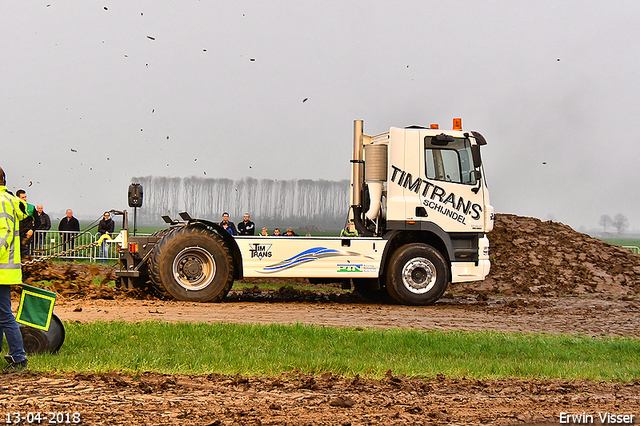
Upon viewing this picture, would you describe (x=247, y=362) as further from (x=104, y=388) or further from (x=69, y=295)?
(x=69, y=295)

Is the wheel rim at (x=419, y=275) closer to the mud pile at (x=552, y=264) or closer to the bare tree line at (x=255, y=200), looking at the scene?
the bare tree line at (x=255, y=200)

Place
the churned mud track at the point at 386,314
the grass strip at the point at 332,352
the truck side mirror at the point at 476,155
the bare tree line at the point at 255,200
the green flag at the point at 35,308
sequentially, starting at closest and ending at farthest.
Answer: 1. the green flag at the point at 35,308
2. the grass strip at the point at 332,352
3. the churned mud track at the point at 386,314
4. the truck side mirror at the point at 476,155
5. the bare tree line at the point at 255,200

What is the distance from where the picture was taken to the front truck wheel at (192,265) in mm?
13867

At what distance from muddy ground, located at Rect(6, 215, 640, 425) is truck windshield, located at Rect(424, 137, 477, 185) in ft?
9.12

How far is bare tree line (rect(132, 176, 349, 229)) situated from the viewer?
16.2 meters

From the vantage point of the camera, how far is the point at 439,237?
1482cm

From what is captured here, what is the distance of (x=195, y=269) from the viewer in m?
14.1

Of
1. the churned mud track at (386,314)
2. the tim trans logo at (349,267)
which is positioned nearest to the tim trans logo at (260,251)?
the churned mud track at (386,314)

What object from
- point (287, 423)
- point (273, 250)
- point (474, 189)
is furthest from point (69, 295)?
point (287, 423)

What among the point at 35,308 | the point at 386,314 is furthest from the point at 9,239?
the point at 386,314

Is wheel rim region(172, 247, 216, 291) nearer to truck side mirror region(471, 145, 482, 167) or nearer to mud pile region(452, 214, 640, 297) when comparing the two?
truck side mirror region(471, 145, 482, 167)

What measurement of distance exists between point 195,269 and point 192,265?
0.10 meters

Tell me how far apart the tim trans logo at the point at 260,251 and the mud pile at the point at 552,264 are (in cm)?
779

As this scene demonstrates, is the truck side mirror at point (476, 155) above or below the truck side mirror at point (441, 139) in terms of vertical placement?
below
